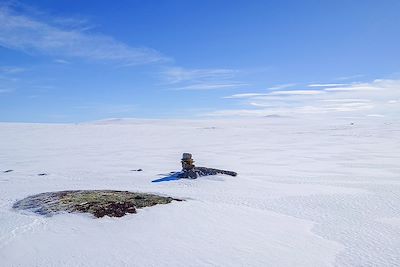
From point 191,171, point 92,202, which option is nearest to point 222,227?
point 92,202

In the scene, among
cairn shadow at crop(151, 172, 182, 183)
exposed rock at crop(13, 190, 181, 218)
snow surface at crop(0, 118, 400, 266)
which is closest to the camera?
snow surface at crop(0, 118, 400, 266)

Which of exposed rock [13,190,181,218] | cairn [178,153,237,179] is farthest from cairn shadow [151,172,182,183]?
exposed rock [13,190,181,218]

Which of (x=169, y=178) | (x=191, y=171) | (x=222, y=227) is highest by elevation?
(x=191, y=171)

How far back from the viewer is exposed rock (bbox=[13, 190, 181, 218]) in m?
7.24

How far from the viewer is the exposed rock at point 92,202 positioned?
7.24m

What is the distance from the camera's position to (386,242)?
5.93 m

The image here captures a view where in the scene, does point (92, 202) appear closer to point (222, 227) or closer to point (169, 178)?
point (222, 227)

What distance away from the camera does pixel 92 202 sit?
7758mm

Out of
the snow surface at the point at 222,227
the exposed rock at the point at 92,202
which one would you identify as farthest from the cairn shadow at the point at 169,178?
the exposed rock at the point at 92,202

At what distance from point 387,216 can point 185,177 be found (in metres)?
5.60

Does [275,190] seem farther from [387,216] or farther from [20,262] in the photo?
[20,262]

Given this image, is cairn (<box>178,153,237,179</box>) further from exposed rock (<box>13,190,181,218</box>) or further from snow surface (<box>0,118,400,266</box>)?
exposed rock (<box>13,190,181,218</box>)

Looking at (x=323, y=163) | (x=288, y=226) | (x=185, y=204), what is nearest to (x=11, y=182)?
(x=185, y=204)

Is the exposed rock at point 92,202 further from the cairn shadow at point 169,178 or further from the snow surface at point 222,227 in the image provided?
the cairn shadow at point 169,178
